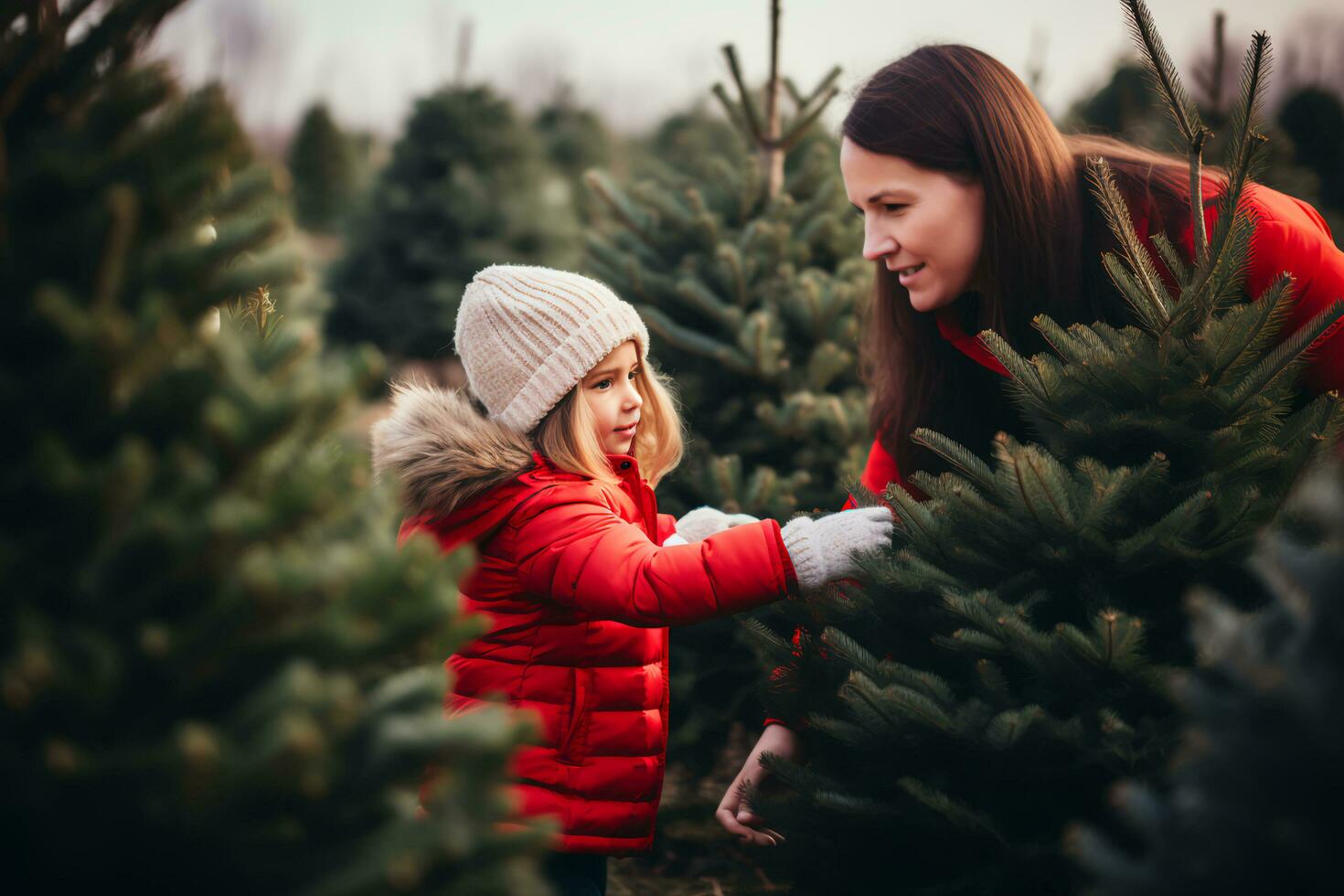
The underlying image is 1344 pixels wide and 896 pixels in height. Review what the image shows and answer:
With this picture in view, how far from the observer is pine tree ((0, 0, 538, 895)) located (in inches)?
43.9

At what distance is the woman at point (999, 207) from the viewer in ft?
7.83

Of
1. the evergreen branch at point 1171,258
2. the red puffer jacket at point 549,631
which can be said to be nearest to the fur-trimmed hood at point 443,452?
the red puffer jacket at point 549,631

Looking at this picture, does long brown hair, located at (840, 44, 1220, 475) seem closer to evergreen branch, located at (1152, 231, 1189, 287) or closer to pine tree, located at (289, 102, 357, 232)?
evergreen branch, located at (1152, 231, 1189, 287)

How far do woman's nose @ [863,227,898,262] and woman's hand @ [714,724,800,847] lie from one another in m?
1.18

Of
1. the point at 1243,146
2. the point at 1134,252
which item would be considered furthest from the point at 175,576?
the point at 1243,146

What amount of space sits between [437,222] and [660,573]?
959 cm

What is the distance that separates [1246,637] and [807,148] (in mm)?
3845

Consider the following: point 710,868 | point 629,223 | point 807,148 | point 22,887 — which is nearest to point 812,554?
point 22,887

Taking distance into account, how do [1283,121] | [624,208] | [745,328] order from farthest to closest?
[1283,121] < [624,208] < [745,328]

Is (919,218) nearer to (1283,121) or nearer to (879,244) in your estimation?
(879,244)

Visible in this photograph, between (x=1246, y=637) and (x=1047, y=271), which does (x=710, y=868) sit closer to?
(x=1047, y=271)

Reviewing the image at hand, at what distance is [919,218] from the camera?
2.53 metres

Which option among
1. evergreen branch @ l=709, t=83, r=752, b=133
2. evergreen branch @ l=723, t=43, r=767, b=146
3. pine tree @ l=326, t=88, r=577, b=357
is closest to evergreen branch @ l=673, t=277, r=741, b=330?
evergreen branch @ l=723, t=43, r=767, b=146

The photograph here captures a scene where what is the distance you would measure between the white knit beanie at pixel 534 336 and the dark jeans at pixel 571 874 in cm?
104
